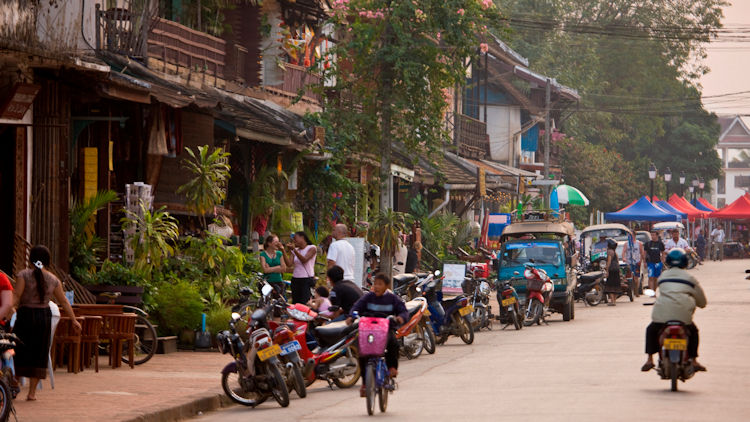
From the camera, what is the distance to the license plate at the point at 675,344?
13945mm

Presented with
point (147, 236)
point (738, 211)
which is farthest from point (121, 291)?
point (738, 211)

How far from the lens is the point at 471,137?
152 ft

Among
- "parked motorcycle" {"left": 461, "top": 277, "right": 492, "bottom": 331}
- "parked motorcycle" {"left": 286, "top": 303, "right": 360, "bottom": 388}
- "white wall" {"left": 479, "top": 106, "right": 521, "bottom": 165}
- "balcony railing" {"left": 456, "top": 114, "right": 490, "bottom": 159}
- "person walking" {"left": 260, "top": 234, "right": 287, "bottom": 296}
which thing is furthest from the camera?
"white wall" {"left": 479, "top": 106, "right": 521, "bottom": 165}

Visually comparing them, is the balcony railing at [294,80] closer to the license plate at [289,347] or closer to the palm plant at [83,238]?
the palm plant at [83,238]

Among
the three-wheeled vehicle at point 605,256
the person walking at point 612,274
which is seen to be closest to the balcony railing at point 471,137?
the three-wheeled vehicle at point 605,256

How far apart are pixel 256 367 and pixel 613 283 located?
802 inches

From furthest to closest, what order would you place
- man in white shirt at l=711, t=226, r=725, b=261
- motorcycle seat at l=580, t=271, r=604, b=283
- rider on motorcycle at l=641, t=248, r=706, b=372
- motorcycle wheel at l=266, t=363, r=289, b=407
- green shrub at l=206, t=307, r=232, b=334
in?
man in white shirt at l=711, t=226, r=725, b=261, motorcycle seat at l=580, t=271, r=604, b=283, green shrub at l=206, t=307, r=232, b=334, rider on motorcycle at l=641, t=248, r=706, b=372, motorcycle wheel at l=266, t=363, r=289, b=407

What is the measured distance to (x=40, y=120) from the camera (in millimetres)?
16812

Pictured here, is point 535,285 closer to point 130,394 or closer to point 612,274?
point 612,274

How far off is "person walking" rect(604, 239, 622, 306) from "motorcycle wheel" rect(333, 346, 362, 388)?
58.9 ft

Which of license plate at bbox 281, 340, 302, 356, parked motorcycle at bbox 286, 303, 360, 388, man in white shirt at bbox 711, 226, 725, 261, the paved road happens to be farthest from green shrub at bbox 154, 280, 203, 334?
man in white shirt at bbox 711, 226, 725, 261

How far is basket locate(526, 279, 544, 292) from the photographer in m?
25.5

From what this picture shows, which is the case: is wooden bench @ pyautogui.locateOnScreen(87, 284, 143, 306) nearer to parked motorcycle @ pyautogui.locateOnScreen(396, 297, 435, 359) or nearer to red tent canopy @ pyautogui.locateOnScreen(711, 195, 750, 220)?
parked motorcycle @ pyautogui.locateOnScreen(396, 297, 435, 359)

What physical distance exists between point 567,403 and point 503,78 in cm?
4070
